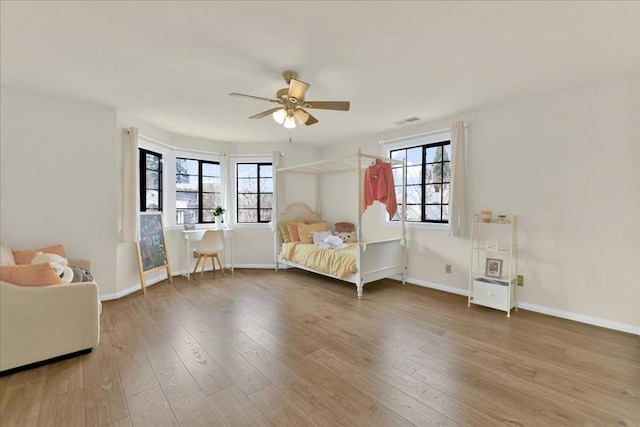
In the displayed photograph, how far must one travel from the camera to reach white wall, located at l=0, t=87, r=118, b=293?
3.19m

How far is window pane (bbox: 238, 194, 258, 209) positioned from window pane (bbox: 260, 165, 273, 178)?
0.45 metres

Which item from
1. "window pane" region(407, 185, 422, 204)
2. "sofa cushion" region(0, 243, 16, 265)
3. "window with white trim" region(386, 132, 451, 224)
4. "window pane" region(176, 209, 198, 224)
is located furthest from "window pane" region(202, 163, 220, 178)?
"window pane" region(407, 185, 422, 204)

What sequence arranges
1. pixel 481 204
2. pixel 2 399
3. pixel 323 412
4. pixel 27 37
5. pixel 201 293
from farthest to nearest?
pixel 201 293
pixel 481 204
pixel 27 37
pixel 2 399
pixel 323 412

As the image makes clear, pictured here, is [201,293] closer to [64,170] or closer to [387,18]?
[64,170]

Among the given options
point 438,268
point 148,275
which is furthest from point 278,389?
point 148,275

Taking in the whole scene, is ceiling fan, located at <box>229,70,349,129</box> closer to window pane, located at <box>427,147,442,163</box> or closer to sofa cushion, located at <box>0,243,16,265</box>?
window pane, located at <box>427,147,442,163</box>

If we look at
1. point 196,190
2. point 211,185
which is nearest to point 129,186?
point 196,190

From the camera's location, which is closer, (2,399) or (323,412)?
(323,412)

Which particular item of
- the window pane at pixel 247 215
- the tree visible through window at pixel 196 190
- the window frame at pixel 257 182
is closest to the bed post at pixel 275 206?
the window frame at pixel 257 182

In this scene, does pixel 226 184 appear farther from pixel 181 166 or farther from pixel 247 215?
pixel 181 166

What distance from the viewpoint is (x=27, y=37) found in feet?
7.18

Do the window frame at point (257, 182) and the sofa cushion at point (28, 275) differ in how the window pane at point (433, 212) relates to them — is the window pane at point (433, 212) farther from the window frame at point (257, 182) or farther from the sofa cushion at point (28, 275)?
the sofa cushion at point (28, 275)

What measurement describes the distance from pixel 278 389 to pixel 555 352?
236 centimetres

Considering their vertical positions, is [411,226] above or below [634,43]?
below
